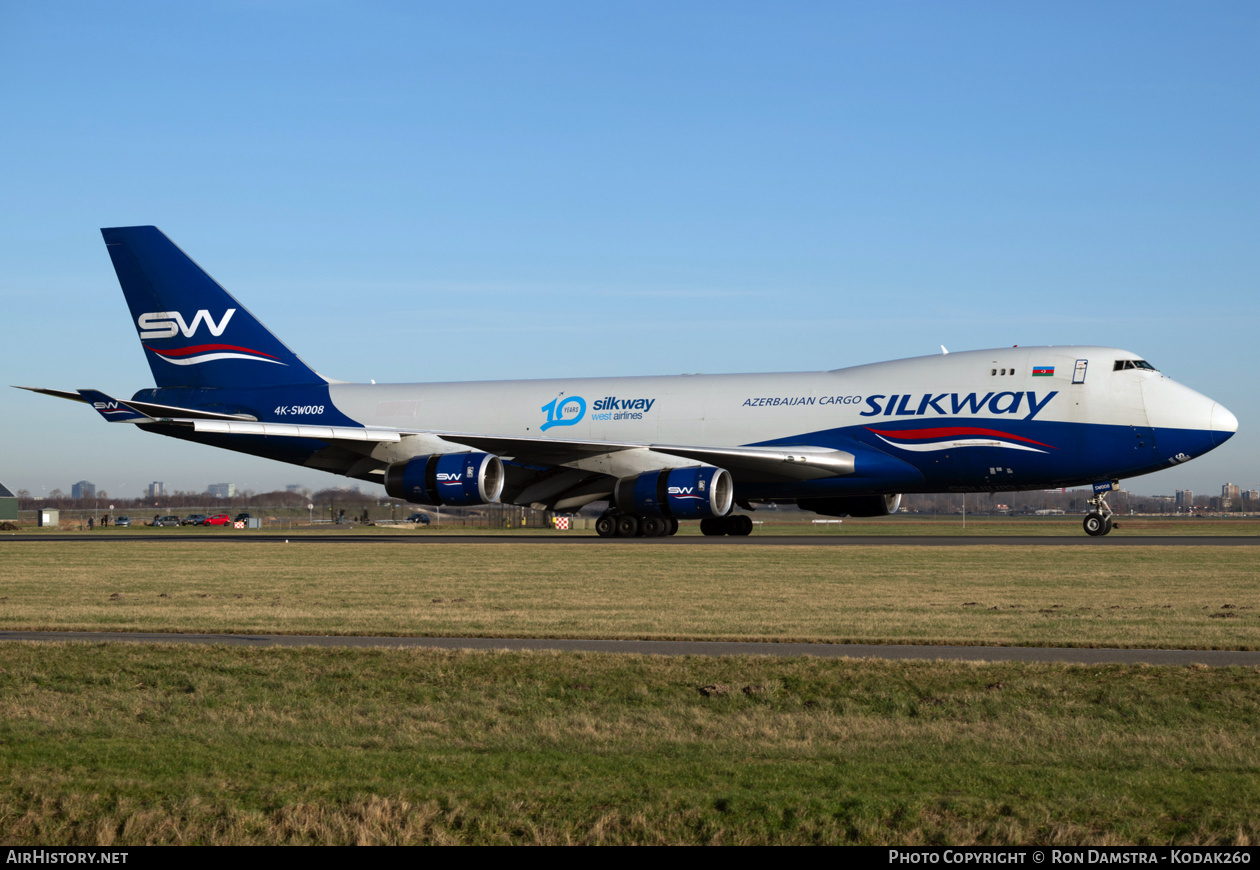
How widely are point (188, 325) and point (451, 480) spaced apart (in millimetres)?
14287

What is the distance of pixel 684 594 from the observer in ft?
68.1

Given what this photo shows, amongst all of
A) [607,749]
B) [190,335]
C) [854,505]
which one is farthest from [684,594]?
[190,335]

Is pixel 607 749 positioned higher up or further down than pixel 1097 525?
further down

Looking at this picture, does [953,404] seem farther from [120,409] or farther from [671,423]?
[120,409]

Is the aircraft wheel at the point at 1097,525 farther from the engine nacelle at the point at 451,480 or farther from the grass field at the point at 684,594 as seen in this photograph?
the engine nacelle at the point at 451,480

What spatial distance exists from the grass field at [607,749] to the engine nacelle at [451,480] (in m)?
23.2

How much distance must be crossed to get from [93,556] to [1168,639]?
28.6 m

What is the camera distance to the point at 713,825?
7.04m

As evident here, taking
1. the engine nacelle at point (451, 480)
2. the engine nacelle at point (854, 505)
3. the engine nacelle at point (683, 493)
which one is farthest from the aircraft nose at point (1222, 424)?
the engine nacelle at point (451, 480)

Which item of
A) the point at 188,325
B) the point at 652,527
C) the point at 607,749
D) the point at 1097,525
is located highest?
the point at 188,325

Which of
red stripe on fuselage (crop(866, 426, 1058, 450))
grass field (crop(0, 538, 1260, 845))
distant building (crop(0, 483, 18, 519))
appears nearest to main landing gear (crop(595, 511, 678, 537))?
red stripe on fuselage (crop(866, 426, 1058, 450))

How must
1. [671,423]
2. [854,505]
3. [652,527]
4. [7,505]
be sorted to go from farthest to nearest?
[7,505]
[854,505]
[652,527]
[671,423]

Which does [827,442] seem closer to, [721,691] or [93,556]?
[93,556]
